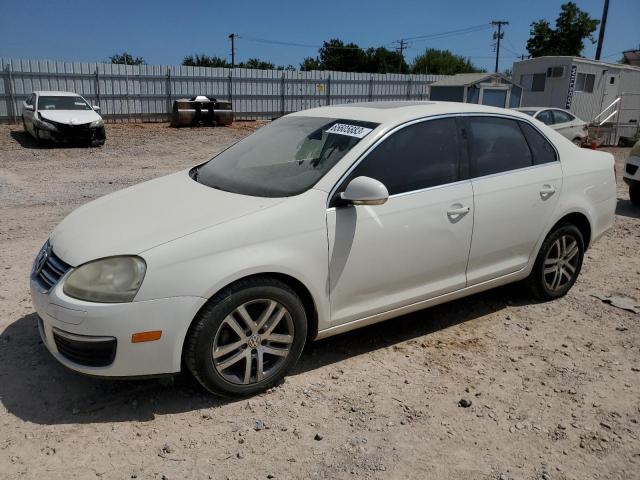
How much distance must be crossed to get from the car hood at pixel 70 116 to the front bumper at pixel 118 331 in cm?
1378

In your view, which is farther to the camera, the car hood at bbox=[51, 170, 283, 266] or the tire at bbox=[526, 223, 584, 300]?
the tire at bbox=[526, 223, 584, 300]

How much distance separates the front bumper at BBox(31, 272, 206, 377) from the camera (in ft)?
8.92

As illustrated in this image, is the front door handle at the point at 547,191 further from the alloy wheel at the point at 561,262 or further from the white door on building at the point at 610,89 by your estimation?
the white door on building at the point at 610,89

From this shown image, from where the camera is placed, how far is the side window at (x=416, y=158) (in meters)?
3.47

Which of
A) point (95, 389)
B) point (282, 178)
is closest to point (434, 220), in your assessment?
point (282, 178)

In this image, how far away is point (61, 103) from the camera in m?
15.8

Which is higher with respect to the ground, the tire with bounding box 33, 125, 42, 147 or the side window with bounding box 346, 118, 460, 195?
the side window with bounding box 346, 118, 460, 195

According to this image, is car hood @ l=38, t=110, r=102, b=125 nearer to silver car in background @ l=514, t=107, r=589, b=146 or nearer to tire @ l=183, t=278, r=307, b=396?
silver car in background @ l=514, t=107, r=589, b=146

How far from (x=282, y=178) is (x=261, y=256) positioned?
28.2 inches

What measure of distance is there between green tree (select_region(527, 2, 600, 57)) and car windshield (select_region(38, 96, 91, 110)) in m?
39.5

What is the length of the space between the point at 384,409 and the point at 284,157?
1.77m

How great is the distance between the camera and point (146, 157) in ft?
48.2

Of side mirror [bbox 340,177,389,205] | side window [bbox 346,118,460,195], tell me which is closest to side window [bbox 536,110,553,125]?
side window [bbox 346,118,460,195]

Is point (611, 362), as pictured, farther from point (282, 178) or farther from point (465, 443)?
point (282, 178)
